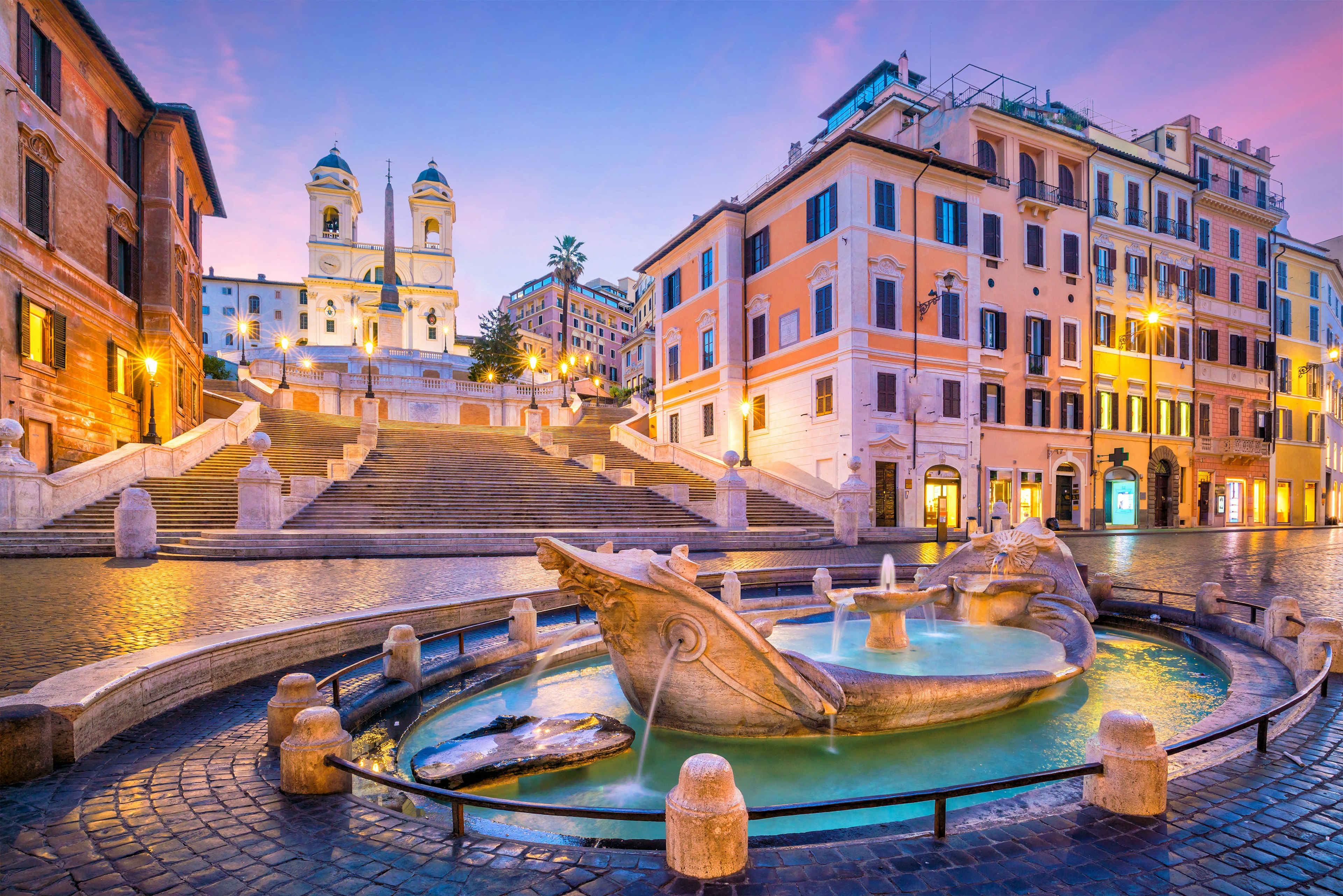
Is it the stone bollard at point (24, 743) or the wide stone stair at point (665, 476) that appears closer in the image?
the stone bollard at point (24, 743)

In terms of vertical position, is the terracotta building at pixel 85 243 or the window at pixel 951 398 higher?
the terracotta building at pixel 85 243

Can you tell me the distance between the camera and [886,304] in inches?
1038

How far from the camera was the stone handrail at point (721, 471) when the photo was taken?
2297 centimetres

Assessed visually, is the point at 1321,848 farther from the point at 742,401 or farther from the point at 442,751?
the point at 742,401

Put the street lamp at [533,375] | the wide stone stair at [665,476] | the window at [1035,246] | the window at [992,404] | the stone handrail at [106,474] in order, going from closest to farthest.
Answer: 1. the stone handrail at [106,474]
2. the wide stone stair at [665,476]
3. the window at [992,404]
4. the window at [1035,246]
5. the street lamp at [533,375]

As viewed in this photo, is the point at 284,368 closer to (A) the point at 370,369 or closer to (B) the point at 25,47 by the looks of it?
(A) the point at 370,369

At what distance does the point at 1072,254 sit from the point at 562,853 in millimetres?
35508

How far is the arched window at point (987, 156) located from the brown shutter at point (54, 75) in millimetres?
32999

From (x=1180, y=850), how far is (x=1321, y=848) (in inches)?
26.2

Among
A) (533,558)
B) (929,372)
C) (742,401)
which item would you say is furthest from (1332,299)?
(533,558)

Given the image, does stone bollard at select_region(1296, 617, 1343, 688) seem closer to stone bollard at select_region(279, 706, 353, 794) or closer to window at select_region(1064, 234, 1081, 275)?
stone bollard at select_region(279, 706, 353, 794)

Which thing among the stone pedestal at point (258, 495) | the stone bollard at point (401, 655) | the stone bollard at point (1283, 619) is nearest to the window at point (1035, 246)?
the stone bollard at point (1283, 619)

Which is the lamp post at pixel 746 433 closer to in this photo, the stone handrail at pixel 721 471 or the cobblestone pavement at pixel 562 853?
the stone handrail at pixel 721 471

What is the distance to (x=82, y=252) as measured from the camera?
22.0m
